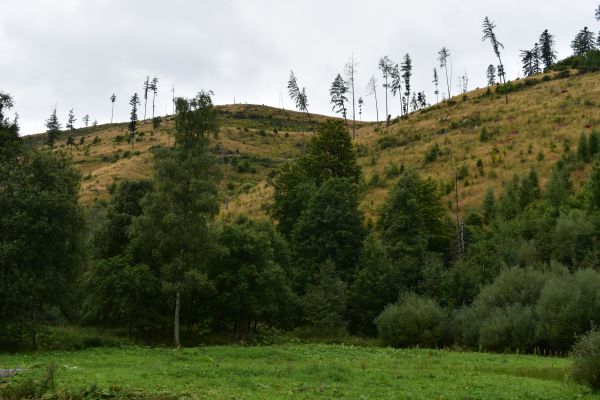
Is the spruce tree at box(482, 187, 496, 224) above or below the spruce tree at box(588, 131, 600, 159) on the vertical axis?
below

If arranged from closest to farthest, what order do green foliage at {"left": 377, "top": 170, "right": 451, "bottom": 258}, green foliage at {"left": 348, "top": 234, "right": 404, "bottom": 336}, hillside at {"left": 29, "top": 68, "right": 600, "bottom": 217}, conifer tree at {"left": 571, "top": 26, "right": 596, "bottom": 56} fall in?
green foliage at {"left": 348, "top": 234, "right": 404, "bottom": 336}, green foliage at {"left": 377, "top": 170, "right": 451, "bottom": 258}, hillside at {"left": 29, "top": 68, "right": 600, "bottom": 217}, conifer tree at {"left": 571, "top": 26, "right": 596, "bottom": 56}

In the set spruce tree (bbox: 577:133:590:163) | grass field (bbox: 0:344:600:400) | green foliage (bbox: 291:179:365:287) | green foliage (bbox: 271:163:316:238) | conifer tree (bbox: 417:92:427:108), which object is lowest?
grass field (bbox: 0:344:600:400)

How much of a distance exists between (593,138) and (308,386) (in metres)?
55.4

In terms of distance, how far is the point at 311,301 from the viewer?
45438 millimetres

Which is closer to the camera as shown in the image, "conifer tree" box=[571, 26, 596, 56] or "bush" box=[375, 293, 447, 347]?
"bush" box=[375, 293, 447, 347]

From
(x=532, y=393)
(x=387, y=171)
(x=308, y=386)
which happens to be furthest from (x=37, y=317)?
(x=387, y=171)

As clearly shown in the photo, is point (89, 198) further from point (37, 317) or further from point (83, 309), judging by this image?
point (37, 317)

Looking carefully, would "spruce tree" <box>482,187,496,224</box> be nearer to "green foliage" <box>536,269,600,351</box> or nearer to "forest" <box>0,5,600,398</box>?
"forest" <box>0,5,600,398</box>

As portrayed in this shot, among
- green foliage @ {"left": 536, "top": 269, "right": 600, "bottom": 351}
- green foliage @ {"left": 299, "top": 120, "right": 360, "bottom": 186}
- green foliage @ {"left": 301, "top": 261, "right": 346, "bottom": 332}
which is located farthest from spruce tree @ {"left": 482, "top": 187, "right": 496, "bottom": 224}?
green foliage @ {"left": 536, "top": 269, "right": 600, "bottom": 351}

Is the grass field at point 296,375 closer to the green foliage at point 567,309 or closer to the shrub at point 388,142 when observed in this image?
the green foliage at point 567,309

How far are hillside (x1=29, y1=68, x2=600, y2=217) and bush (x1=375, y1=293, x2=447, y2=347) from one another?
2339 cm

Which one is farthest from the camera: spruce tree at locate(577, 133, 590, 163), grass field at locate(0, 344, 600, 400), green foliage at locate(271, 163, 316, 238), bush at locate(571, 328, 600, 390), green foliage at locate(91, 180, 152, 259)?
spruce tree at locate(577, 133, 590, 163)

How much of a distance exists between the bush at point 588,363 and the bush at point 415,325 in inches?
886

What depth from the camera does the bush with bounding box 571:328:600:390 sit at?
17.7 metres
